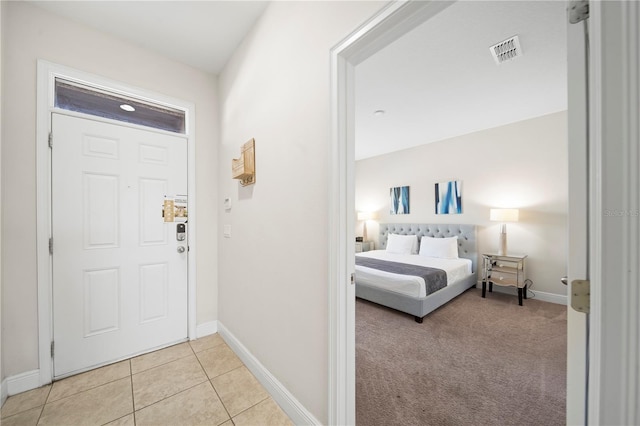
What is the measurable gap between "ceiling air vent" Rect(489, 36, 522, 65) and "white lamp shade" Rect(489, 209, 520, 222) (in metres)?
2.29

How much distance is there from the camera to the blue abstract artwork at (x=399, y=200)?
514cm

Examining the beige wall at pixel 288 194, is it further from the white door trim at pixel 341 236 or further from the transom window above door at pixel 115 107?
the transom window above door at pixel 115 107

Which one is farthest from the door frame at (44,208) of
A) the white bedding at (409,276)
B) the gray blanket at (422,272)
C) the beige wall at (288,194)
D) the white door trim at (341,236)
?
the gray blanket at (422,272)

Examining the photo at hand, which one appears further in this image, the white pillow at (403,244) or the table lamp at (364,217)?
the table lamp at (364,217)

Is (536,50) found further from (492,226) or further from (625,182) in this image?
(492,226)

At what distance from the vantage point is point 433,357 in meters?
2.11

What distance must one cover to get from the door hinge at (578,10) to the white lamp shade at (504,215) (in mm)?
3702

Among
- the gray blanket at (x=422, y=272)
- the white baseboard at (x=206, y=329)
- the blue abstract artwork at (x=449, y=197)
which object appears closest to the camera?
the white baseboard at (x=206, y=329)

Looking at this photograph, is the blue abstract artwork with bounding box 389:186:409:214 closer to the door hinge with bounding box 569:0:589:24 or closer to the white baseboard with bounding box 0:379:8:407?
the door hinge with bounding box 569:0:589:24

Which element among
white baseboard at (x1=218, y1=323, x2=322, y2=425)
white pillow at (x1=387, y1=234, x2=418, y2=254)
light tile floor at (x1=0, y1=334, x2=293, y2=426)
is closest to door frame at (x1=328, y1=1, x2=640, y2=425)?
white baseboard at (x1=218, y1=323, x2=322, y2=425)

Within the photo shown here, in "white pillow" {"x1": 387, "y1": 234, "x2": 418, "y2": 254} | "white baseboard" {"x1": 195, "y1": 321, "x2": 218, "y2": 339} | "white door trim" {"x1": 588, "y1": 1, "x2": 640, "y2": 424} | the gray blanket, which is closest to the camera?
"white door trim" {"x1": 588, "y1": 1, "x2": 640, "y2": 424}

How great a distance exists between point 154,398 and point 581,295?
2372 millimetres

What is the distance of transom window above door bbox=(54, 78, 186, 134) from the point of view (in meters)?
1.95

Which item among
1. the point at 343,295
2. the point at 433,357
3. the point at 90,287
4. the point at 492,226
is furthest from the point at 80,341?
the point at 492,226
